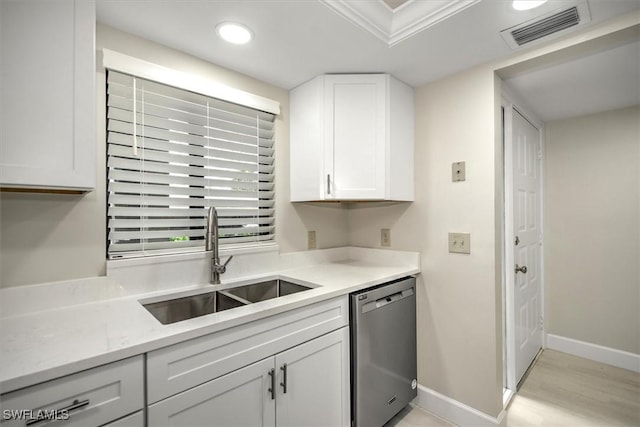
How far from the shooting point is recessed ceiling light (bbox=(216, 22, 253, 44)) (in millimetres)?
1420

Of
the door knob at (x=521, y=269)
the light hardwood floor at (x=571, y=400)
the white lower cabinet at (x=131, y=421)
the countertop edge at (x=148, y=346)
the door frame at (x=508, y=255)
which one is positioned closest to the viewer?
the countertop edge at (x=148, y=346)

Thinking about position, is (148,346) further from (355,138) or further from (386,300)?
(355,138)

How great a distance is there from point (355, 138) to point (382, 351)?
52.8 inches

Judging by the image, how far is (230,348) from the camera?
3.71ft

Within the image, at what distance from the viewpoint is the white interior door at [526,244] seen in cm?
219

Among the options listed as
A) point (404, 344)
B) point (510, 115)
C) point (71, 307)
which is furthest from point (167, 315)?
point (510, 115)

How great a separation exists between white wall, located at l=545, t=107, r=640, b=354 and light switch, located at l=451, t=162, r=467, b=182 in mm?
1631

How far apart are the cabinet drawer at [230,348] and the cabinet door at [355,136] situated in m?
0.78

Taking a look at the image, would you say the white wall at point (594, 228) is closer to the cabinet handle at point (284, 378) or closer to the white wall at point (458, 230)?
the white wall at point (458, 230)

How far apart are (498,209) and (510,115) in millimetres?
815

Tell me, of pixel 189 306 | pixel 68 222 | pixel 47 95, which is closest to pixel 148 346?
pixel 189 306

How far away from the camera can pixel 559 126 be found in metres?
2.77

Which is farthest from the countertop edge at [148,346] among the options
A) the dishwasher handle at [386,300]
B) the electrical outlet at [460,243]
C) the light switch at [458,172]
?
the light switch at [458,172]

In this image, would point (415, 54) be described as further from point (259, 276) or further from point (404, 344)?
point (404, 344)
